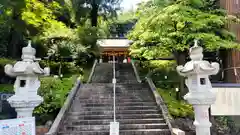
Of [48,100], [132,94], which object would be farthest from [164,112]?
[48,100]

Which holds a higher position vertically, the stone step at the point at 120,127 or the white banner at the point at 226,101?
the white banner at the point at 226,101

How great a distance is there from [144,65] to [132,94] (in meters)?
6.70

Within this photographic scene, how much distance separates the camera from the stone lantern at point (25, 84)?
798 cm

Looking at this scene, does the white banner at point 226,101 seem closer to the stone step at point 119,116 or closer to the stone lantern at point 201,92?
the stone lantern at point 201,92

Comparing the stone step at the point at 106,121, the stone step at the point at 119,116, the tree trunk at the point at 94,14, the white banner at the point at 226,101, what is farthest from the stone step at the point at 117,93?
the tree trunk at the point at 94,14

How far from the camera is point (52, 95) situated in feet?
39.5

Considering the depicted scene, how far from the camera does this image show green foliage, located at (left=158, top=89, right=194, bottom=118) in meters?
11.3

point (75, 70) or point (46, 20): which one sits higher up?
point (46, 20)

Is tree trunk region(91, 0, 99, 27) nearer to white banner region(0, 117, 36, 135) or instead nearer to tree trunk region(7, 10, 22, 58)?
tree trunk region(7, 10, 22, 58)

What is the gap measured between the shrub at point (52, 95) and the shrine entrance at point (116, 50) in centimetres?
1454

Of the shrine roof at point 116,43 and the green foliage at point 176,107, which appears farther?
the shrine roof at point 116,43

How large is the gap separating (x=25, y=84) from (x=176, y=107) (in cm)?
708

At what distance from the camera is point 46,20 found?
17312 mm

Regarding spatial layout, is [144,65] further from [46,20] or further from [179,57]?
[46,20]
